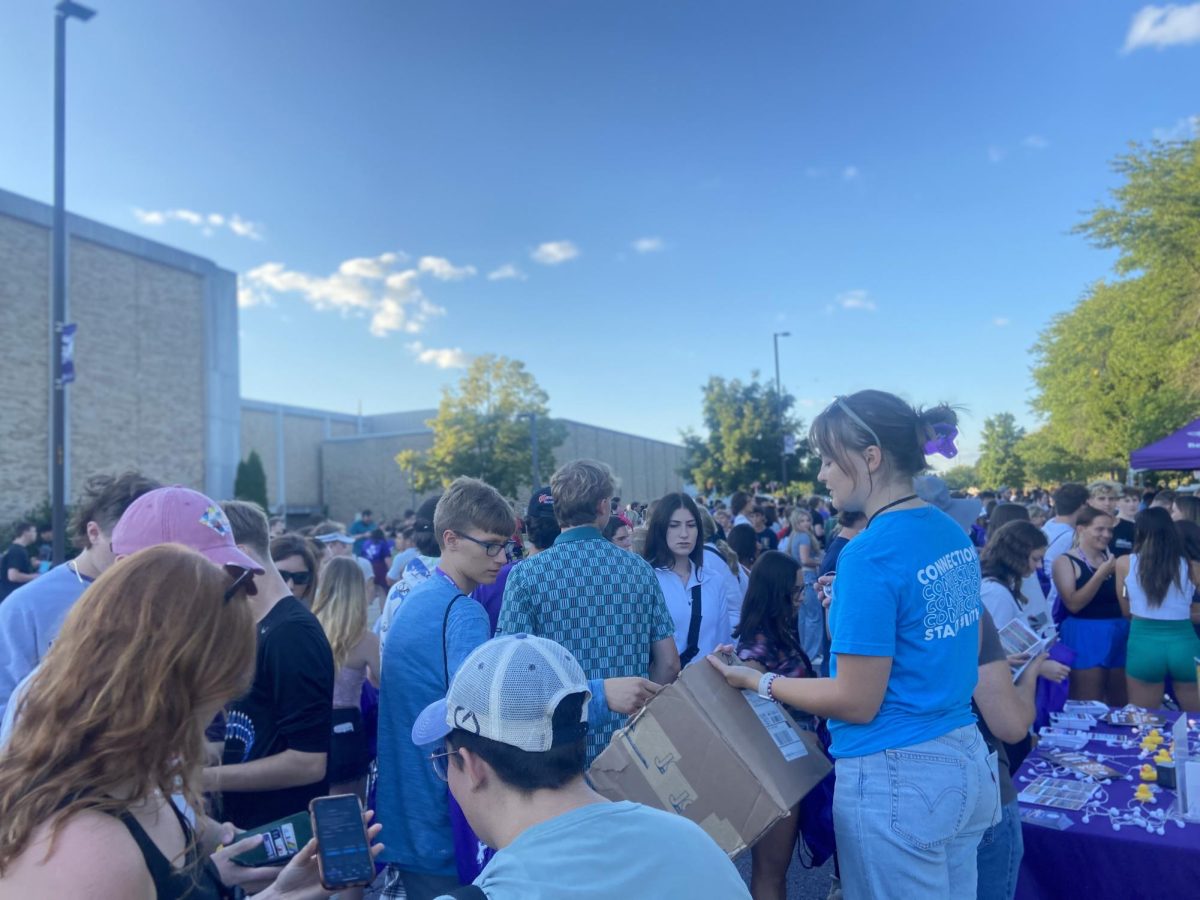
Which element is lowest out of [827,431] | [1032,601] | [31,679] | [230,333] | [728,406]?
[1032,601]

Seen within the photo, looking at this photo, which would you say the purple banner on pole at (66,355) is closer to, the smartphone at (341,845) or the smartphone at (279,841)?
the smartphone at (279,841)

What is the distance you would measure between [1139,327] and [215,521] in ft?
78.5

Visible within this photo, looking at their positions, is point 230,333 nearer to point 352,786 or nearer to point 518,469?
→ point 518,469

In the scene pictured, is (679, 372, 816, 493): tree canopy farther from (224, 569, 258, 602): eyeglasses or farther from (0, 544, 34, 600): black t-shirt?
(224, 569, 258, 602): eyeglasses

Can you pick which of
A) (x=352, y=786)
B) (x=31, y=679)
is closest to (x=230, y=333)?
(x=352, y=786)

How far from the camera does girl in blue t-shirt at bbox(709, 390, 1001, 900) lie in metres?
2.04

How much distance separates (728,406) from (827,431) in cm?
3364

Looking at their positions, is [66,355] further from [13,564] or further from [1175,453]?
[1175,453]

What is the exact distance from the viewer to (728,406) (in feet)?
116

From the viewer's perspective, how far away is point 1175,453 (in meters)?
12.1

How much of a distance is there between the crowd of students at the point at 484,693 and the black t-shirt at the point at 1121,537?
3724 millimetres

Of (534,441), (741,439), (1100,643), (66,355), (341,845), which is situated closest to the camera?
(341,845)

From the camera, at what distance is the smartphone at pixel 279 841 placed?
73.0 inches

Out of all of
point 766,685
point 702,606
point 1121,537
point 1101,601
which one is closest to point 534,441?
point 1121,537
